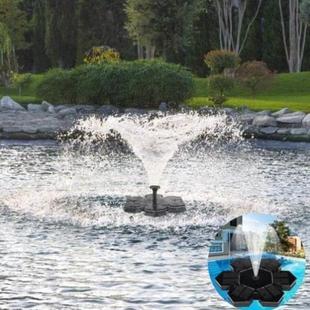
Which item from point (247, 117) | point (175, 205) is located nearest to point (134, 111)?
point (247, 117)

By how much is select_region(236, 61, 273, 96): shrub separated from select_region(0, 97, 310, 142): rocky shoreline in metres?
4.80

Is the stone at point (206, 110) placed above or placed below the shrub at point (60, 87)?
below

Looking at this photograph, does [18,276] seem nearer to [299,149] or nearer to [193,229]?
[193,229]

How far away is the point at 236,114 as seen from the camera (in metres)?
39.1

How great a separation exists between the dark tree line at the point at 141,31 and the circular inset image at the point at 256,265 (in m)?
48.7

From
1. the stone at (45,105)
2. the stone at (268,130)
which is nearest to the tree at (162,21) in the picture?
the stone at (45,105)

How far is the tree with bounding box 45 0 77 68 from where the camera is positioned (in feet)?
211

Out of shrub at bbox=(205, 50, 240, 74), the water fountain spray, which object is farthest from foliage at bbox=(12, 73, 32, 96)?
the water fountain spray

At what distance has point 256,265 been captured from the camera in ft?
14.5

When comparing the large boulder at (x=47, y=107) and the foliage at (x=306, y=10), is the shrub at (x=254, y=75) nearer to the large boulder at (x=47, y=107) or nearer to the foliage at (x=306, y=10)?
the foliage at (x=306, y=10)

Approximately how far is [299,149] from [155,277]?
69.7ft

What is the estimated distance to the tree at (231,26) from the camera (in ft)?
190

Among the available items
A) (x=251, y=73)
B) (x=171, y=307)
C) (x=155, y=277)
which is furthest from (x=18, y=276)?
(x=251, y=73)

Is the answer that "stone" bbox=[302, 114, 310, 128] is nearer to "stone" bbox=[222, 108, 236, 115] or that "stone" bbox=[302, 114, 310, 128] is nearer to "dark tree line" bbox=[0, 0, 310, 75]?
"stone" bbox=[222, 108, 236, 115]
